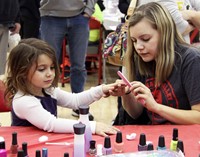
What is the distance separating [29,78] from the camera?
5.89 feet

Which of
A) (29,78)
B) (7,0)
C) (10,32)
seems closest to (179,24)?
(29,78)

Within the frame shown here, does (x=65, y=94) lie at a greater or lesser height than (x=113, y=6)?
lesser

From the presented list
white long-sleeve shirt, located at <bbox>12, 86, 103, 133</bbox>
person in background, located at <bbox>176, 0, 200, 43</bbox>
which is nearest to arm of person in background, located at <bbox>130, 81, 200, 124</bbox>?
white long-sleeve shirt, located at <bbox>12, 86, 103, 133</bbox>

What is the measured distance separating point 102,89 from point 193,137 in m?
0.56

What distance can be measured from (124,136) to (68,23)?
1889 millimetres

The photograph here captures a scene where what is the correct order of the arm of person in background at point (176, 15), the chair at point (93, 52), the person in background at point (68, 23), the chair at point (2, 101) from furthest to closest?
the chair at point (93, 52)
the person in background at point (68, 23)
the arm of person in background at point (176, 15)
the chair at point (2, 101)

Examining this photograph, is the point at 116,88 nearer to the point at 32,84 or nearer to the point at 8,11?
the point at 32,84

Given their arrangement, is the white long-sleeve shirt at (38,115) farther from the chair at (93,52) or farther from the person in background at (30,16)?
the chair at (93,52)

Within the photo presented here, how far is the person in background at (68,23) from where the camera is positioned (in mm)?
3248

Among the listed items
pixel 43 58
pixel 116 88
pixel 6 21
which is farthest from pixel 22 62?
pixel 6 21

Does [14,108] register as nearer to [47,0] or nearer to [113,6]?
[47,0]

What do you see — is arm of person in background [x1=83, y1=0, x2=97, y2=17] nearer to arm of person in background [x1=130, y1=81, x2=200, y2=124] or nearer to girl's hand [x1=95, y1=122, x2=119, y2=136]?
arm of person in background [x1=130, y1=81, x2=200, y2=124]

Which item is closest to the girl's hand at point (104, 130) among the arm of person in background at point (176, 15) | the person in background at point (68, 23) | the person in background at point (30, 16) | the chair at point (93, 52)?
the arm of person in background at point (176, 15)

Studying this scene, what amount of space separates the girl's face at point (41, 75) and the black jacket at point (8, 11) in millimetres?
1644
